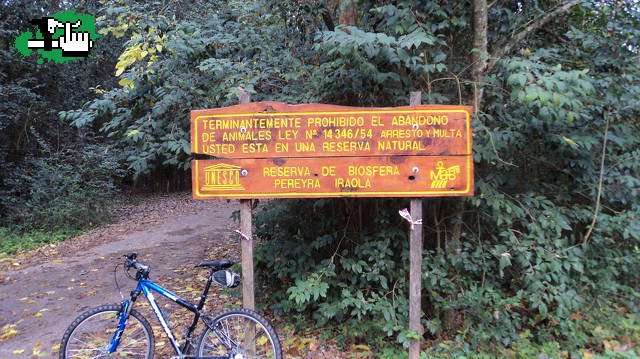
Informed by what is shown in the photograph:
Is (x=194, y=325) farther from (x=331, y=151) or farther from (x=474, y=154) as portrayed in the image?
(x=474, y=154)

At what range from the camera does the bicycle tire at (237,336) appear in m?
3.47

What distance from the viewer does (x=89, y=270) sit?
7.28m

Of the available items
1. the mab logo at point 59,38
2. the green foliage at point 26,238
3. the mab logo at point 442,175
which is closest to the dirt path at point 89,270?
the green foliage at point 26,238

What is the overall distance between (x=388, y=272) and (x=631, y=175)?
9.05 ft

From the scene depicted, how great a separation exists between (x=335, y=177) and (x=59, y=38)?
9.80m

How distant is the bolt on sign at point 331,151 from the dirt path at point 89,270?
215 centimetres

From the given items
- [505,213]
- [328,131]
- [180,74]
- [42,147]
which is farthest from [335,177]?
[42,147]

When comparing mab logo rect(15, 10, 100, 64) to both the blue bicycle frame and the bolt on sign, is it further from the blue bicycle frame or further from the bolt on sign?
the blue bicycle frame

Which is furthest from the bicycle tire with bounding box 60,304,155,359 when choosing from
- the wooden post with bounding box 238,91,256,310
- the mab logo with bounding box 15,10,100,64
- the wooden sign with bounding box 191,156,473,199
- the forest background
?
the mab logo with bounding box 15,10,100,64

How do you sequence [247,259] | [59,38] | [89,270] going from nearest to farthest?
1. [247,259]
2. [89,270]
3. [59,38]

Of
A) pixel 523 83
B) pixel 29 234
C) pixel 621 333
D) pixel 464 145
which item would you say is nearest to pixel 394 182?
pixel 464 145

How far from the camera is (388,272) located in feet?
14.2

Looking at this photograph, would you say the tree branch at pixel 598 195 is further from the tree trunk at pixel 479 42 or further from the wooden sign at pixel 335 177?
the wooden sign at pixel 335 177

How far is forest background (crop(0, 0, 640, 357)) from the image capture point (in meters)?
3.95
